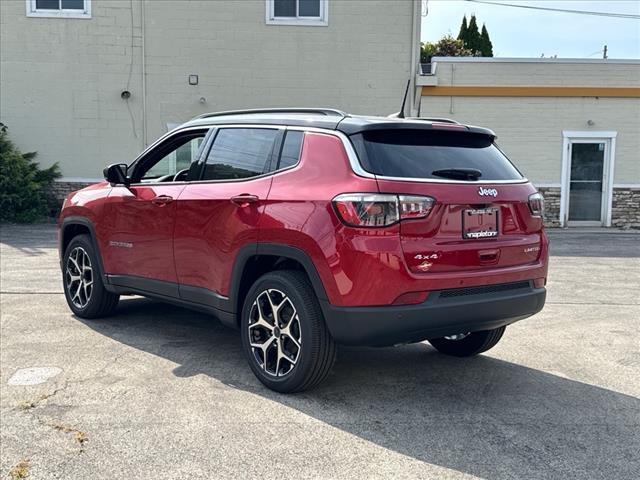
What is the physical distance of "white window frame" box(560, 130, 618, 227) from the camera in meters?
16.2

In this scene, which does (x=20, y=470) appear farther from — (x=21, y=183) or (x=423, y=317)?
(x=21, y=183)

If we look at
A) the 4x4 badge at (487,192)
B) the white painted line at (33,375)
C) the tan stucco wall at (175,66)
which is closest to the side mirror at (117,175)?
the white painted line at (33,375)

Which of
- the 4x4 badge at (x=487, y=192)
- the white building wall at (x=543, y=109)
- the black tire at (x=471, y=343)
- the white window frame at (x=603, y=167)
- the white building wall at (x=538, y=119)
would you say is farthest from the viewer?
the white window frame at (x=603, y=167)

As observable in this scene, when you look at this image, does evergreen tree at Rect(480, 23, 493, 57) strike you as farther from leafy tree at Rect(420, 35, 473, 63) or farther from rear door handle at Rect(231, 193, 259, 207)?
→ rear door handle at Rect(231, 193, 259, 207)

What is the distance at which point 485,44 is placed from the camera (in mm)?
34812

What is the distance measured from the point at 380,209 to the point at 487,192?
2.66ft

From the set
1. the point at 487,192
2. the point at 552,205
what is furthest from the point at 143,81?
the point at 487,192

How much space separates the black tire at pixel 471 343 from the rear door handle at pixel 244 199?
1761mm

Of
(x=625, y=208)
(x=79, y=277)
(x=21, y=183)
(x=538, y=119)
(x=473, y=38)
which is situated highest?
(x=473, y=38)

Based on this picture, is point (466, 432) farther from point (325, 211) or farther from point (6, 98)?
point (6, 98)

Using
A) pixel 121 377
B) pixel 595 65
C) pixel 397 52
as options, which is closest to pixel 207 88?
pixel 397 52

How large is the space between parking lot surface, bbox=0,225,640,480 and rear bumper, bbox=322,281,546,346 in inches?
20.8

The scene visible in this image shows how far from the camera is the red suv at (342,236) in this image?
3926 mm

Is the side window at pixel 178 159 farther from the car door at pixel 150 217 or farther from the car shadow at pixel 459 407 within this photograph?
the car shadow at pixel 459 407
